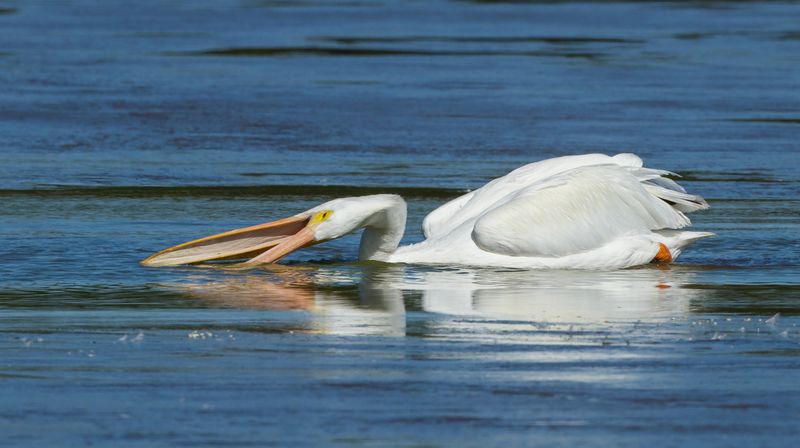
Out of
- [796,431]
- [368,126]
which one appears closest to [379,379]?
[796,431]

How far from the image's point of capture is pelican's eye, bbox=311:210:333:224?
7327mm

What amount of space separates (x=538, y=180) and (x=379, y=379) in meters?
3.14

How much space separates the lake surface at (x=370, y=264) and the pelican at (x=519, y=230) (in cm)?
13

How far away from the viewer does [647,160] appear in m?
10.5

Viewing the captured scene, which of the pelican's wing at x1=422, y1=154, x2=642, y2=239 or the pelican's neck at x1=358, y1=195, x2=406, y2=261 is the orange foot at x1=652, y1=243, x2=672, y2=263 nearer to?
the pelican's wing at x1=422, y1=154, x2=642, y2=239

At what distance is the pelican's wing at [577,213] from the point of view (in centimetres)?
712

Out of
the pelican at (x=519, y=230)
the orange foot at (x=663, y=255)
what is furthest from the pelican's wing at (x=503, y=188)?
the orange foot at (x=663, y=255)

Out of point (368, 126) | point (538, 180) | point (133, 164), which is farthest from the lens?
point (368, 126)

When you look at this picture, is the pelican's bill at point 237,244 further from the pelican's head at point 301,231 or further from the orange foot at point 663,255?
the orange foot at point 663,255

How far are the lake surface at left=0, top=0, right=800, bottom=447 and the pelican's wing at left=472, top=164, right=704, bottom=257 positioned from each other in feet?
0.59

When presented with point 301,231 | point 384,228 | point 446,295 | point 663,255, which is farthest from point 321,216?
point 663,255

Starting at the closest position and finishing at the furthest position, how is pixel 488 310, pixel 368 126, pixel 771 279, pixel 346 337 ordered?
pixel 346 337 → pixel 488 310 → pixel 771 279 → pixel 368 126

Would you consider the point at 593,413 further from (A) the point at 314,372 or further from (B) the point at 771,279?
(B) the point at 771,279

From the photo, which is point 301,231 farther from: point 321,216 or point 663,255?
point 663,255
